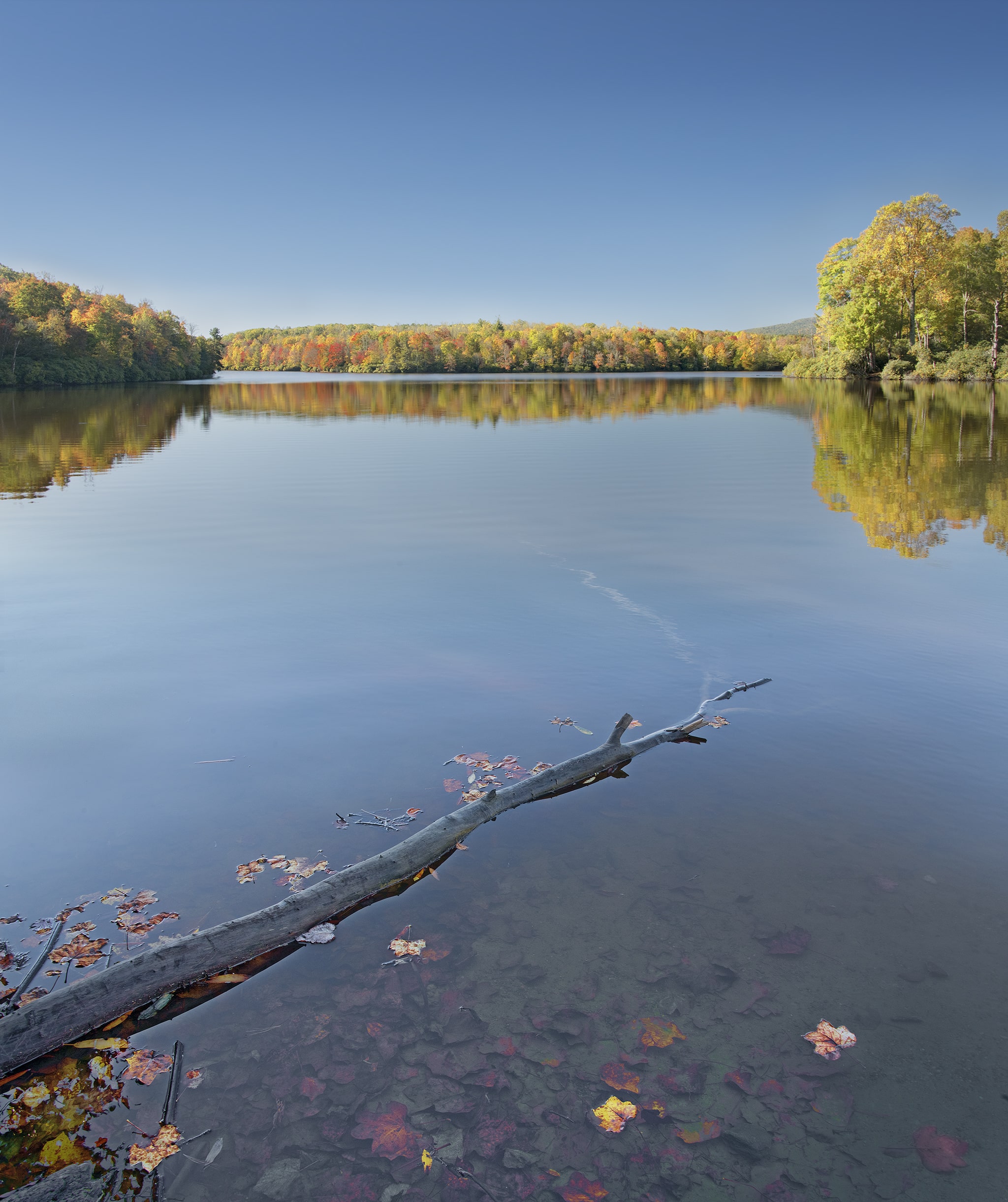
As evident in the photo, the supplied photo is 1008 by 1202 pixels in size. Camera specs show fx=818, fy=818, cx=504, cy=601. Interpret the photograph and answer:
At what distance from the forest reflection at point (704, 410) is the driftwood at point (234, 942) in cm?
1188

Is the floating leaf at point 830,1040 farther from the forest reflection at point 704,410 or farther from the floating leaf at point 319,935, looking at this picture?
the forest reflection at point 704,410

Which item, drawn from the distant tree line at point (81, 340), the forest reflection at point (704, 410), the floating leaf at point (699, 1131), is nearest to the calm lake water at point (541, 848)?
the floating leaf at point (699, 1131)

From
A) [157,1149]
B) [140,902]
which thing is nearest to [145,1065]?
[157,1149]

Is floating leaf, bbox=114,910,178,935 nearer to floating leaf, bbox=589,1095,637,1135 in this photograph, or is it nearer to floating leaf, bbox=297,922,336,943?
floating leaf, bbox=297,922,336,943

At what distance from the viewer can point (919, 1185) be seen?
3.54 meters

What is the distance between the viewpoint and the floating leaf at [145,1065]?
13.1ft

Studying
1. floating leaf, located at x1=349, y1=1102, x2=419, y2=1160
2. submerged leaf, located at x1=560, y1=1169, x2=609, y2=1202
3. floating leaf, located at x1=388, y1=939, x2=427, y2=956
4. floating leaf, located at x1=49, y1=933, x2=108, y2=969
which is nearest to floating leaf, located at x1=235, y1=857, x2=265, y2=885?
floating leaf, located at x1=49, y1=933, x2=108, y2=969

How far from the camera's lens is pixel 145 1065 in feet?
13.4

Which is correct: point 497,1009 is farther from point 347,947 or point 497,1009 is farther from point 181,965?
point 181,965

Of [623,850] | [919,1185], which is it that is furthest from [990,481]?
[919,1185]

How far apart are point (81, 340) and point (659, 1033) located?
4543 inches

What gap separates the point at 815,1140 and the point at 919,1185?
0.43 m

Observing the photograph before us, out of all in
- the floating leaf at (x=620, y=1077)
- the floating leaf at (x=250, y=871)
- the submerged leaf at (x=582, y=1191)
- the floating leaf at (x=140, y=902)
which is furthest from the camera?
the floating leaf at (x=250, y=871)

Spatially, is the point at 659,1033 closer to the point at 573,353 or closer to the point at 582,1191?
the point at 582,1191
